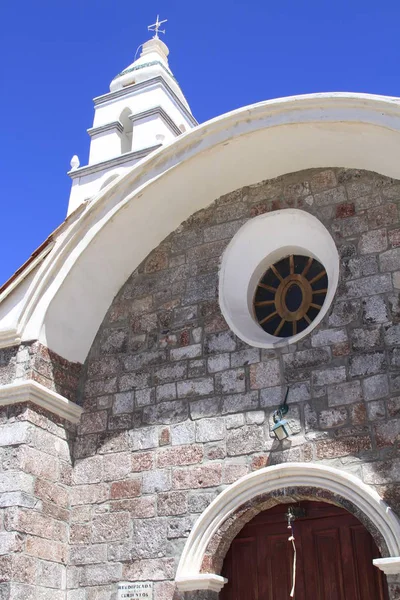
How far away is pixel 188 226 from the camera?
642 cm

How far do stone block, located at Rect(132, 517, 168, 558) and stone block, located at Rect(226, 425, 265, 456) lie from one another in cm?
68

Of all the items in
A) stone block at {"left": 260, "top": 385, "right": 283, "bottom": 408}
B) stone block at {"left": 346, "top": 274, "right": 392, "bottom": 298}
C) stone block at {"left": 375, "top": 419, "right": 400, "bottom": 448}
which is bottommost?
stone block at {"left": 375, "top": 419, "right": 400, "bottom": 448}

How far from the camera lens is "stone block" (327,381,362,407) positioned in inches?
197

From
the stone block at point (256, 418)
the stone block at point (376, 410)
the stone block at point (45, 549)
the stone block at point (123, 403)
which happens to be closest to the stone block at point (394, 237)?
the stone block at point (376, 410)

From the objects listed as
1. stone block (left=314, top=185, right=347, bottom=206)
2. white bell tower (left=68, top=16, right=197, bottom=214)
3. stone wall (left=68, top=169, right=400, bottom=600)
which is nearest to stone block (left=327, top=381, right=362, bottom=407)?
stone wall (left=68, top=169, right=400, bottom=600)

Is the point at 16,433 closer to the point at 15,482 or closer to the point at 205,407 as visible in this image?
the point at 15,482

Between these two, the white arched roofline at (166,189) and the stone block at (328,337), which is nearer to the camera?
the stone block at (328,337)

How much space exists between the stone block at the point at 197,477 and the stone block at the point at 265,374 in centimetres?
63

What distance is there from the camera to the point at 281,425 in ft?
16.6

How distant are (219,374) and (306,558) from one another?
4.59 feet

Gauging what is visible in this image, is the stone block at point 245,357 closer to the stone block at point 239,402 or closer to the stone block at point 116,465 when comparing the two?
the stone block at point 239,402

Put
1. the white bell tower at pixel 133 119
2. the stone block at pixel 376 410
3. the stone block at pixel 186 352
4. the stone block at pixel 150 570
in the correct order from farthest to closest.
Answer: the white bell tower at pixel 133 119, the stone block at pixel 186 352, the stone block at pixel 150 570, the stone block at pixel 376 410

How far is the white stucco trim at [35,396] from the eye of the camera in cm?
553

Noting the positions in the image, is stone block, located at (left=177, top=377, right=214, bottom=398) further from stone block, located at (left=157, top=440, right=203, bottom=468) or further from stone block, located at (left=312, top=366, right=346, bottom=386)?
stone block, located at (left=312, top=366, right=346, bottom=386)
